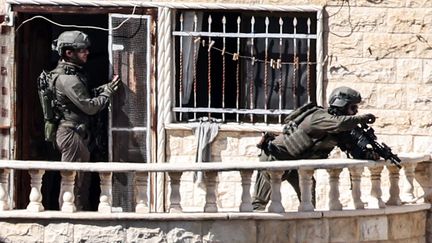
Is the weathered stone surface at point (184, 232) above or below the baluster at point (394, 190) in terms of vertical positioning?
below

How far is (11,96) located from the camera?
20188 millimetres

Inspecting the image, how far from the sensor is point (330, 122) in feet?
61.1

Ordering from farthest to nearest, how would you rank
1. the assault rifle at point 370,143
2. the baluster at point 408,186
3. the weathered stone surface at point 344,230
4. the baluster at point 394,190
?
the baluster at point 408,186 < the baluster at point 394,190 < the assault rifle at point 370,143 < the weathered stone surface at point 344,230

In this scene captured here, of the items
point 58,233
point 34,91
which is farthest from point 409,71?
point 58,233

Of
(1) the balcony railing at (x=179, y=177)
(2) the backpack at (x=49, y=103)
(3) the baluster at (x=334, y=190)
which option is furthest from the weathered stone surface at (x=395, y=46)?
(2) the backpack at (x=49, y=103)

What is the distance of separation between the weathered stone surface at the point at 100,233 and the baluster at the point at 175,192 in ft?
1.67

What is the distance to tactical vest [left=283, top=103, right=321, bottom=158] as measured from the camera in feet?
61.6

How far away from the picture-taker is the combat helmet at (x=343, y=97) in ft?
61.5

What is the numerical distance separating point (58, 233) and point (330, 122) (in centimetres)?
277

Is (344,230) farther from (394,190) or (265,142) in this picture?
(265,142)

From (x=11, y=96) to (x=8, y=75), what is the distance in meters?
0.22

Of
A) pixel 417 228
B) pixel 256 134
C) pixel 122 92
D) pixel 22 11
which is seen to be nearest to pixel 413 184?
pixel 417 228

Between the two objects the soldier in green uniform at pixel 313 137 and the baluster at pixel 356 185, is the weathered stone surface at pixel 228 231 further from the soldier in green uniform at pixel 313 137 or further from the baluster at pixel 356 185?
the baluster at pixel 356 185

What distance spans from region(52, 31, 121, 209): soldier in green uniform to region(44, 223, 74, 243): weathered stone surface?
3.70 ft
